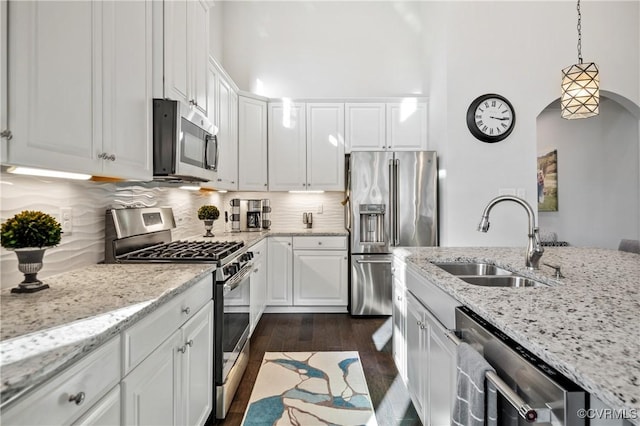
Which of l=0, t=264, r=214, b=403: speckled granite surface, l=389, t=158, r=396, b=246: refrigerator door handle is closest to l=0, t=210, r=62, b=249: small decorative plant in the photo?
l=0, t=264, r=214, b=403: speckled granite surface

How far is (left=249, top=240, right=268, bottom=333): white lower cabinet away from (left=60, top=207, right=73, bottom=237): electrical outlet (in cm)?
141

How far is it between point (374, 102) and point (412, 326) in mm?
2859

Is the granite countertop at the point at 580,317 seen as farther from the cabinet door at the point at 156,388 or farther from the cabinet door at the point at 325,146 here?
the cabinet door at the point at 325,146

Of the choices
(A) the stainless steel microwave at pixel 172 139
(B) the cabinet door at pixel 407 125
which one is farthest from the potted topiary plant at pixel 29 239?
(B) the cabinet door at pixel 407 125

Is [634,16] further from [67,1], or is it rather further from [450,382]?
[67,1]

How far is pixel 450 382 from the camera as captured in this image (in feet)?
4.28

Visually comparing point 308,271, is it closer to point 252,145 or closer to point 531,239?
point 252,145

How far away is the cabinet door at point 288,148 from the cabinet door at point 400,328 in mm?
2042

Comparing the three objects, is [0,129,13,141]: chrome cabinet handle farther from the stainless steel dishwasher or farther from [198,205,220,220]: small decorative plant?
[198,205,220,220]: small decorative plant

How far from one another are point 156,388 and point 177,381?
20 centimetres

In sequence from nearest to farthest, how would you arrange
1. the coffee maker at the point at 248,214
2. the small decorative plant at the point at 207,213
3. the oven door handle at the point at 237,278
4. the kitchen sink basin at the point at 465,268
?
the kitchen sink basin at the point at 465,268 → the oven door handle at the point at 237,278 → the small decorative plant at the point at 207,213 → the coffee maker at the point at 248,214

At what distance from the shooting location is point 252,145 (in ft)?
12.9

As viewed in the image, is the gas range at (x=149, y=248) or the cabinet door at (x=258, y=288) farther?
the cabinet door at (x=258, y=288)

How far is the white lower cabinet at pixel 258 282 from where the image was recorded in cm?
290
